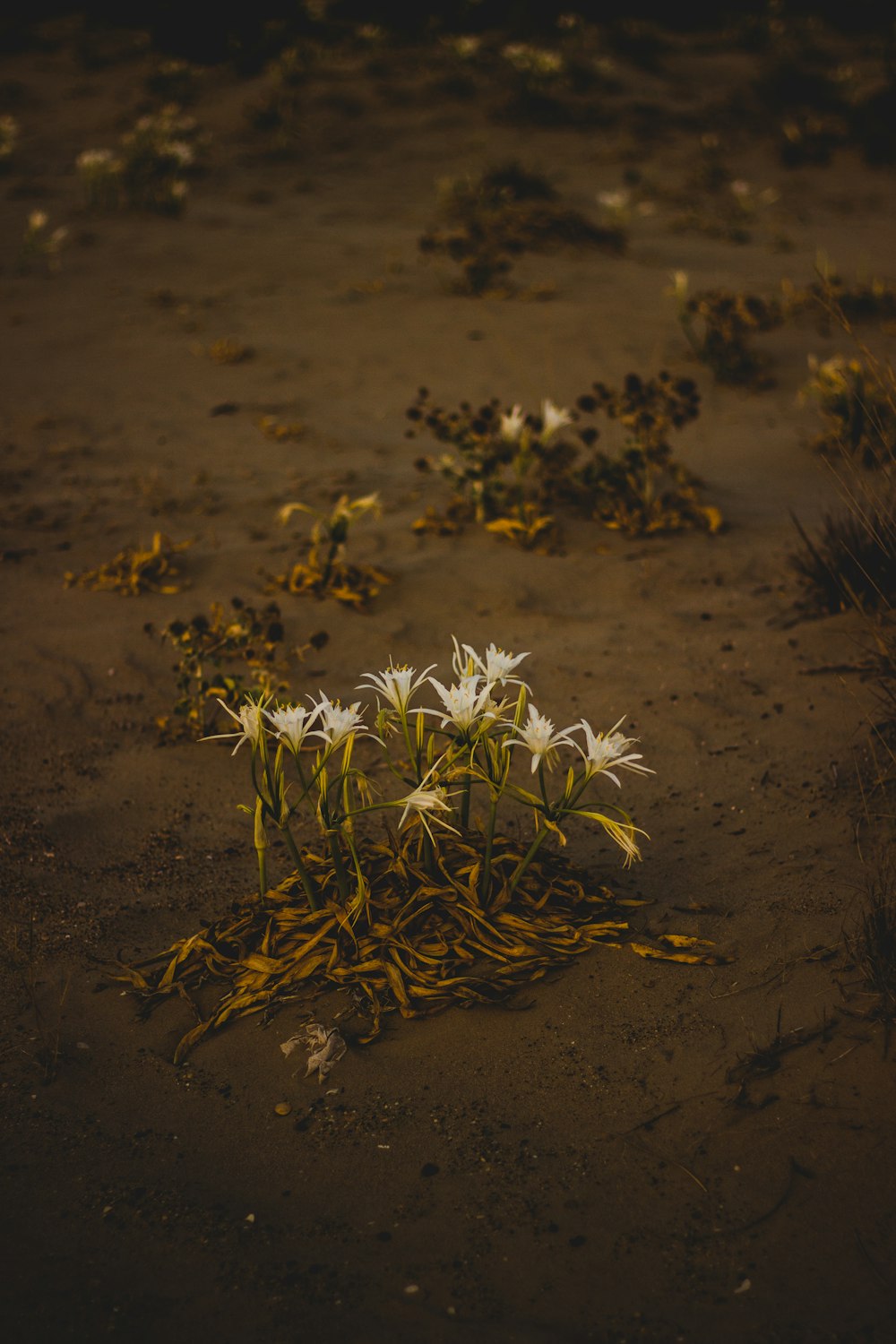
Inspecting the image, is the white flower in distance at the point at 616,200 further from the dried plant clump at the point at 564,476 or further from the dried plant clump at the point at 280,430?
the dried plant clump at the point at 564,476

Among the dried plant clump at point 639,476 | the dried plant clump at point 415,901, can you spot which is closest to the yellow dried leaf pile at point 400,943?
the dried plant clump at point 415,901

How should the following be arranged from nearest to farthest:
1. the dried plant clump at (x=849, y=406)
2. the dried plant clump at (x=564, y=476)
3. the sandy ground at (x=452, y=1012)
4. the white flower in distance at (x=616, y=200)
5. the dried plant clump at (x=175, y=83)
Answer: the sandy ground at (x=452, y=1012) → the dried plant clump at (x=564, y=476) → the dried plant clump at (x=849, y=406) → the white flower in distance at (x=616, y=200) → the dried plant clump at (x=175, y=83)

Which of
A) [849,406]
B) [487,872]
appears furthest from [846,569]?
[487,872]

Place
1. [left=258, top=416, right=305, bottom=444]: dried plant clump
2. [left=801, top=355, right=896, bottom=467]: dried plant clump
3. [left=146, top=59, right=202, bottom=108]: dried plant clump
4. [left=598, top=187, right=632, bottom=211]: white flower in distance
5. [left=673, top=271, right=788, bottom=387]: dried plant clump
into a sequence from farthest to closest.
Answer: [left=146, top=59, right=202, bottom=108]: dried plant clump → [left=598, top=187, right=632, bottom=211]: white flower in distance → [left=673, top=271, right=788, bottom=387]: dried plant clump → [left=258, top=416, right=305, bottom=444]: dried plant clump → [left=801, top=355, right=896, bottom=467]: dried plant clump

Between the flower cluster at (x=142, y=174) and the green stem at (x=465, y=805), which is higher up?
the green stem at (x=465, y=805)

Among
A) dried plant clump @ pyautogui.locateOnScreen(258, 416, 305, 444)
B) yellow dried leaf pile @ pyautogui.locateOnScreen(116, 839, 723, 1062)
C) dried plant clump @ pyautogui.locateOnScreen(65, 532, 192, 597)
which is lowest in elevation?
dried plant clump @ pyautogui.locateOnScreen(258, 416, 305, 444)

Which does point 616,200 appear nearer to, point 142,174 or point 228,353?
point 228,353

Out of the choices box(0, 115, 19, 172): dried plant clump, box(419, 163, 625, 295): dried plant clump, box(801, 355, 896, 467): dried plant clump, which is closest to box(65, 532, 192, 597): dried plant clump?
box(801, 355, 896, 467): dried plant clump

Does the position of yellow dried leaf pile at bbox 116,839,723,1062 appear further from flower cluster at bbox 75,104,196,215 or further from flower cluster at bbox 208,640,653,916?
flower cluster at bbox 75,104,196,215
